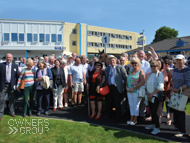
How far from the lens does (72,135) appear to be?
13.8ft

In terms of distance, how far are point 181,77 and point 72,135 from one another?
334 cm

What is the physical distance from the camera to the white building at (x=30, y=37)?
30000 millimetres

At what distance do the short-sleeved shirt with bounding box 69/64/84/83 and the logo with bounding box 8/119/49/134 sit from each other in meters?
2.23

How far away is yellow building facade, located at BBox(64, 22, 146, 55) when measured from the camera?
131 ft

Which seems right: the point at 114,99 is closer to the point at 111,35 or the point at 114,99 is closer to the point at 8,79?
A: the point at 8,79

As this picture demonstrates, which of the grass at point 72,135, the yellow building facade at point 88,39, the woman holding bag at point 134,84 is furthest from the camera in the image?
the yellow building facade at point 88,39

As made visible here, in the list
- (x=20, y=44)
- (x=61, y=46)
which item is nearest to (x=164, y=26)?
(x=61, y=46)

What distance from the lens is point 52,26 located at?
31.7m

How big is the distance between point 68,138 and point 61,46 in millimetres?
29644

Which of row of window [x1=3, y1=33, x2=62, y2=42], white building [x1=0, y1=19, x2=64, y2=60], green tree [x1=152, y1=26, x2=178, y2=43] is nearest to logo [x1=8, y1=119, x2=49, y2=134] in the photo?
white building [x1=0, y1=19, x2=64, y2=60]

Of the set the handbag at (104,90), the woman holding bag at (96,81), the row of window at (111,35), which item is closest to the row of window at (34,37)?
the row of window at (111,35)

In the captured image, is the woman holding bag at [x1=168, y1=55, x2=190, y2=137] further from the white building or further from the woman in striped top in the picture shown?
the white building

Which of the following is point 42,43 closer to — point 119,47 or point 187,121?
point 119,47

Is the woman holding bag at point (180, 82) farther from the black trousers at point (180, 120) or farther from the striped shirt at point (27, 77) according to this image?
the striped shirt at point (27, 77)
